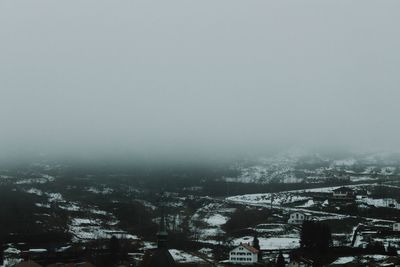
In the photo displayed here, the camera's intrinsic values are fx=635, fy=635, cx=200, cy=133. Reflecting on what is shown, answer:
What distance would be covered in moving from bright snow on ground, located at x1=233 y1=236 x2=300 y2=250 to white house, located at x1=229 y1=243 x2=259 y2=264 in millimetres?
7584

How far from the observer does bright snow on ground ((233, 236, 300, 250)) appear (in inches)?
2784

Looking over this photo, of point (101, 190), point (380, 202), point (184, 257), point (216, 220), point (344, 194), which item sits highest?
point (101, 190)

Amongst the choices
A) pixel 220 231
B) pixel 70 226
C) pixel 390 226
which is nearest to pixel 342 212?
pixel 390 226

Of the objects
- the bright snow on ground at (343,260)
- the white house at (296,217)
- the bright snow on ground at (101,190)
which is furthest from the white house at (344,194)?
the bright snow on ground at (343,260)

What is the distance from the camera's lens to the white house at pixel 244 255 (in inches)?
2452

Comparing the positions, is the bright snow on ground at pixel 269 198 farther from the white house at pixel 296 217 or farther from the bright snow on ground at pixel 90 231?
the bright snow on ground at pixel 90 231

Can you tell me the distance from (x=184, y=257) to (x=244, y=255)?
5956 millimetres

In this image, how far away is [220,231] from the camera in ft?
281

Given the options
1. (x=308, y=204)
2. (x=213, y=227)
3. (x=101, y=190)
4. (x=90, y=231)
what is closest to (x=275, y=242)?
(x=213, y=227)

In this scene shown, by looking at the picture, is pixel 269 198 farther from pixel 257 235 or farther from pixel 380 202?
pixel 257 235

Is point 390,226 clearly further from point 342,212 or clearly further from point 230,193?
point 230,193

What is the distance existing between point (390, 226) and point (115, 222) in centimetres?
3999

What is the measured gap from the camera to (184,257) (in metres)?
63.2

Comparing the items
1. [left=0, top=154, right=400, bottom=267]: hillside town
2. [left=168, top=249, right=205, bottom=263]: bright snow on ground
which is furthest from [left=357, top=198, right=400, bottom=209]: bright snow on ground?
[left=168, top=249, right=205, bottom=263]: bright snow on ground
